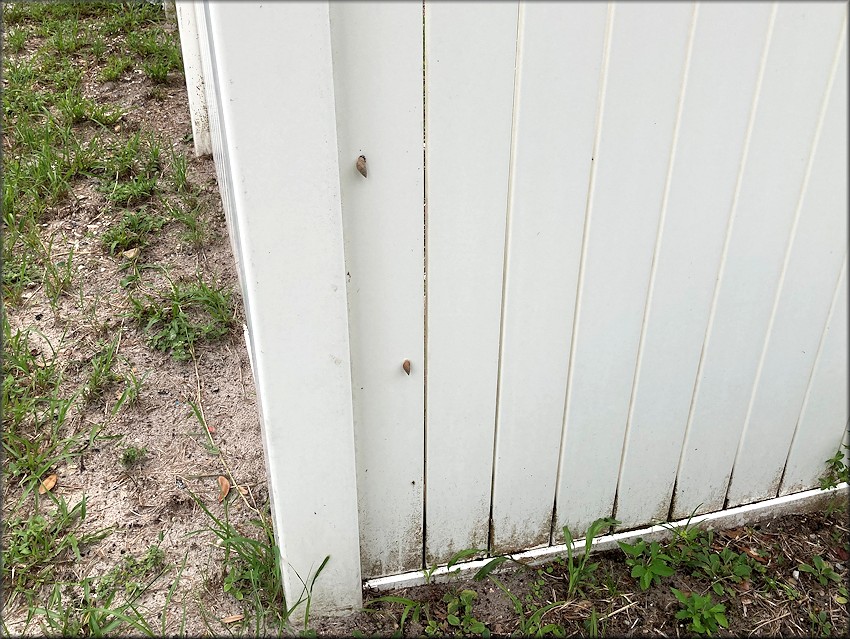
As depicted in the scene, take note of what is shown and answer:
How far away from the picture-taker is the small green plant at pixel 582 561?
216 centimetres

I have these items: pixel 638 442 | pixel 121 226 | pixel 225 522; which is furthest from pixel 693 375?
pixel 121 226

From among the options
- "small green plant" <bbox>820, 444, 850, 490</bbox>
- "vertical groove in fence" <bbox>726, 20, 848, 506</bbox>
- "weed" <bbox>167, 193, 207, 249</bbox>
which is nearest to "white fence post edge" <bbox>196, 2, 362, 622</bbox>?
"vertical groove in fence" <bbox>726, 20, 848, 506</bbox>

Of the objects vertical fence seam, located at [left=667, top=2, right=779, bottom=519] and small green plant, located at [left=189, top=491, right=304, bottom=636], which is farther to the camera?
small green plant, located at [left=189, top=491, right=304, bottom=636]

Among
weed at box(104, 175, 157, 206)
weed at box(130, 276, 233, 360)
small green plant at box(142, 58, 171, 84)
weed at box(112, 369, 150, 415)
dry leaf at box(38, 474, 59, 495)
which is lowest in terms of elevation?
dry leaf at box(38, 474, 59, 495)

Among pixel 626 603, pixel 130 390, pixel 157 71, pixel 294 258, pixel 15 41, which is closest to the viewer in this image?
pixel 294 258

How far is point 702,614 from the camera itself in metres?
2.09

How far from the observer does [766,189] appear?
6.09 ft

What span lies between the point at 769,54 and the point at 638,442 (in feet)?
3.16

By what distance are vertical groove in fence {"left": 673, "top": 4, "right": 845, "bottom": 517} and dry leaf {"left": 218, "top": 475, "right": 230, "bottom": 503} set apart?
1.25 metres

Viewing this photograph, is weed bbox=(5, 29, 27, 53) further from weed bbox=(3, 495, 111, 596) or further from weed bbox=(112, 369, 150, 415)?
weed bbox=(3, 495, 111, 596)

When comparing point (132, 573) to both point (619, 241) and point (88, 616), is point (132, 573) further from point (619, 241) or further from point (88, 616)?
point (619, 241)

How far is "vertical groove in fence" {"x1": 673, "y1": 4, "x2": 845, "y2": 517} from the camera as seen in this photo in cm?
169

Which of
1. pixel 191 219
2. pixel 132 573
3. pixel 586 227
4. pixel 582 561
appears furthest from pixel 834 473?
pixel 191 219

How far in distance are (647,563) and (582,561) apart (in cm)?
18
